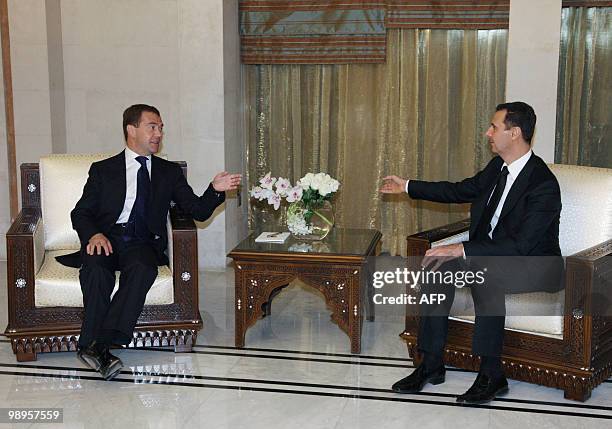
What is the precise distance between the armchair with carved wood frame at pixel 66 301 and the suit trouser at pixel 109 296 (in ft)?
0.41

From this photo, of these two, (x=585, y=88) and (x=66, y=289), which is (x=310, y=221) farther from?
(x=585, y=88)

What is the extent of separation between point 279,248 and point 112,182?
0.96 m

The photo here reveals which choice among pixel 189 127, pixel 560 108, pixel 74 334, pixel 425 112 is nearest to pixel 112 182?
pixel 74 334

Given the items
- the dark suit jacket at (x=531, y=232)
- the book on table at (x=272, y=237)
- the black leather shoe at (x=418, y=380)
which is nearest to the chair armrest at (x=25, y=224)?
the book on table at (x=272, y=237)

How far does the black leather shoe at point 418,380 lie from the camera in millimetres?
3938

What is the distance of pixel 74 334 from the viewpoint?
4355mm

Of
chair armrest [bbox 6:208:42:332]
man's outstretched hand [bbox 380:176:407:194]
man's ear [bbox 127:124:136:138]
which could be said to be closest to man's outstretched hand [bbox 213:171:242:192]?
man's ear [bbox 127:124:136:138]

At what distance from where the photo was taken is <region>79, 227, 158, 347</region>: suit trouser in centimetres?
414

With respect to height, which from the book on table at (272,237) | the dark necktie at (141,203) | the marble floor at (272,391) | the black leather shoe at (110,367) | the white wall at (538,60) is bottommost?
the marble floor at (272,391)

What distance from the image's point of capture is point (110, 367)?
4043 millimetres

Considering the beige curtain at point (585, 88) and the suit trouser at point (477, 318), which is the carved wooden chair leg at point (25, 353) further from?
the beige curtain at point (585, 88)

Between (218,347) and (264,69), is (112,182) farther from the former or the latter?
(264,69)

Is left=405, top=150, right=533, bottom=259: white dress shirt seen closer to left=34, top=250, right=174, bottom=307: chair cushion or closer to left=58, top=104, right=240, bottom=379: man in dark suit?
left=58, top=104, right=240, bottom=379: man in dark suit

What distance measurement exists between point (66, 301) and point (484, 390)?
6.82ft
